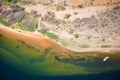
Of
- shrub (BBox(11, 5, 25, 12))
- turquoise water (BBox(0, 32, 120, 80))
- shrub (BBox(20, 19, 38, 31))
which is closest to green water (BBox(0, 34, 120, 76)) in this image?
turquoise water (BBox(0, 32, 120, 80))

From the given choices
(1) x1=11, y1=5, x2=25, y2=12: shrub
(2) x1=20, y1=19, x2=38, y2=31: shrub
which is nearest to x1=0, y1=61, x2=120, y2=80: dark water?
(2) x1=20, y1=19, x2=38, y2=31: shrub

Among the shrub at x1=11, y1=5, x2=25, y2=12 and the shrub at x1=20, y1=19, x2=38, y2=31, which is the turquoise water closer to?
the shrub at x1=20, y1=19, x2=38, y2=31

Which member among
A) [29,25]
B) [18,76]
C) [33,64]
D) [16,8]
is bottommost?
[18,76]

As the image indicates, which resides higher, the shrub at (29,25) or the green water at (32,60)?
the shrub at (29,25)

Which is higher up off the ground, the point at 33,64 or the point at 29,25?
the point at 29,25

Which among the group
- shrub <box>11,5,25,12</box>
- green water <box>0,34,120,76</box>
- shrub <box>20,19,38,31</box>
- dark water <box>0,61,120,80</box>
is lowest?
dark water <box>0,61,120,80</box>

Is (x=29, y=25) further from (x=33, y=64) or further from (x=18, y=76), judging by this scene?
(x=18, y=76)

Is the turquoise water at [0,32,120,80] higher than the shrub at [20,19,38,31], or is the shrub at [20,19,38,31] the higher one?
the shrub at [20,19,38,31]

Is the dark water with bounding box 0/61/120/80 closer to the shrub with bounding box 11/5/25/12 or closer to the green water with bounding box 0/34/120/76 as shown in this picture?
the green water with bounding box 0/34/120/76

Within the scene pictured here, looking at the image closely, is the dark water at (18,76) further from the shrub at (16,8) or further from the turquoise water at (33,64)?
the shrub at (16,8)

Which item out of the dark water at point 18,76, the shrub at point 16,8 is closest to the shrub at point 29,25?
the shrub at point 16,8

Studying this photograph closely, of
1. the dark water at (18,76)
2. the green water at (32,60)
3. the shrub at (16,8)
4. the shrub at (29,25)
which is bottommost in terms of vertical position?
the dark water at (18,76)

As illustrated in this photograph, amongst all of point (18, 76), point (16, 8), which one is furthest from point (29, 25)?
point (18, 76)
